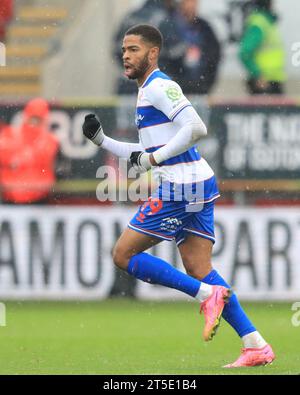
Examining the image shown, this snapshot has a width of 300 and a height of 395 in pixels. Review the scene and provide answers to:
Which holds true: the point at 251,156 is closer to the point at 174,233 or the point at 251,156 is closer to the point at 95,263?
the point at 95,263

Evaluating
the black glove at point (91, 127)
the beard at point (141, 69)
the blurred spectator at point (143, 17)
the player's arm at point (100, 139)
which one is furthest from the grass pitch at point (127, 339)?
the blurred spectator at point (143, 17)

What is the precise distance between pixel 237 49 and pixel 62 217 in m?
2.50

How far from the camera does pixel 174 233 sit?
790 centimetres

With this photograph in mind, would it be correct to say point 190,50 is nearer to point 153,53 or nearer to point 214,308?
point 153,53

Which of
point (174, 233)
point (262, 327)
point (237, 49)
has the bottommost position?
point (262, 327)

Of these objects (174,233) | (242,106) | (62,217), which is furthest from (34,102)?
(174,233)

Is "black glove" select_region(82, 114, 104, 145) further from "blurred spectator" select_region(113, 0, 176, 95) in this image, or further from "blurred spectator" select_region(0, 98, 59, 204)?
"blurred spectator" select_region(113, 0, 176, 95)

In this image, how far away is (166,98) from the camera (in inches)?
305

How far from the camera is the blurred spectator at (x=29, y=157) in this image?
12.2 m

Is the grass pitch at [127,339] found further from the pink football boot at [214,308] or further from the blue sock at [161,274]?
the blue sock at [161,274]

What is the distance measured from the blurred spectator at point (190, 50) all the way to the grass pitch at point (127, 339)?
208 cm

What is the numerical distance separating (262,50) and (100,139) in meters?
5.31

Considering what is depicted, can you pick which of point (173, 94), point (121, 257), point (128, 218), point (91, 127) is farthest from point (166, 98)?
point (128, 218)

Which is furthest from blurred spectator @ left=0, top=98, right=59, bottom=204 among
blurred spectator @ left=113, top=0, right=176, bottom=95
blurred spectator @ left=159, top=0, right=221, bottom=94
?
blurred spectator @ left=159, top=0, right=221, bottom=94
